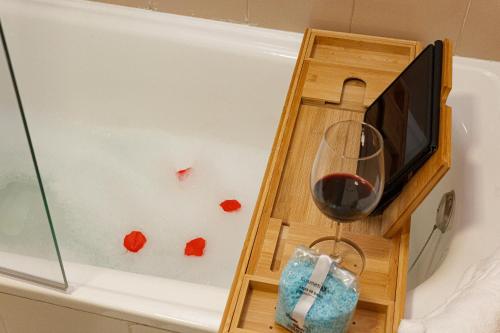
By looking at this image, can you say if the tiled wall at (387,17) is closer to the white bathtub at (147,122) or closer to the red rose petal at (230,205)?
the white bathtub at (147,122)

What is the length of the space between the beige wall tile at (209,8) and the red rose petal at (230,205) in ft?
1.60

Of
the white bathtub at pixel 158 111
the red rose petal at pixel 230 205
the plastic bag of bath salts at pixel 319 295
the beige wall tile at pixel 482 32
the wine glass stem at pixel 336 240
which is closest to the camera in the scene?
the plastic bag of bath salts at pixel 319 295

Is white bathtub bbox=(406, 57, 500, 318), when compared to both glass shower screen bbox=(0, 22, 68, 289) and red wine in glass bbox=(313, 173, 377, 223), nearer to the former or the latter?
red wine in glass bbox=(313, 173, 377, 223)

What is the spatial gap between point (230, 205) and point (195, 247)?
6.5 inches

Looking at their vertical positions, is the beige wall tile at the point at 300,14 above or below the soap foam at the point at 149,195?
above

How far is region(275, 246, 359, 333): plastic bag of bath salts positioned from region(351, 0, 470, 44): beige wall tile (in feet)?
2.64

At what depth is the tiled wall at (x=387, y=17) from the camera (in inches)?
54.4

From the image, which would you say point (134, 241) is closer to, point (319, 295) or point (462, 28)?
point (319, 295)

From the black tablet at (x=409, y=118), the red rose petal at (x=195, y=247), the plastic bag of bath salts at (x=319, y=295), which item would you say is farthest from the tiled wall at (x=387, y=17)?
the plastic bag of bath salts at (x=319, y=295)

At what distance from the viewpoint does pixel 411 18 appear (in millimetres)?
1417

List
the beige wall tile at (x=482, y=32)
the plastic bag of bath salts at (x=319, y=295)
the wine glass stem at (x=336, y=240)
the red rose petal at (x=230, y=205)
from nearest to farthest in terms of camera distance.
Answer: the plastic bag of bath salts at (x=319, y=295)
the wine glass stem at (x=336, y=240)
the beige wall tile at (x=482, y=32)
the red rose petal at (x=230, y=205)

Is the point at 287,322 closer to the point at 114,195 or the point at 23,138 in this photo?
the point at 23,138

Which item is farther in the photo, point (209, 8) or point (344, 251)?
point (209, 8)

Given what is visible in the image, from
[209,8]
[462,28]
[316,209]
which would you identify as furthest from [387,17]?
[316,209]
